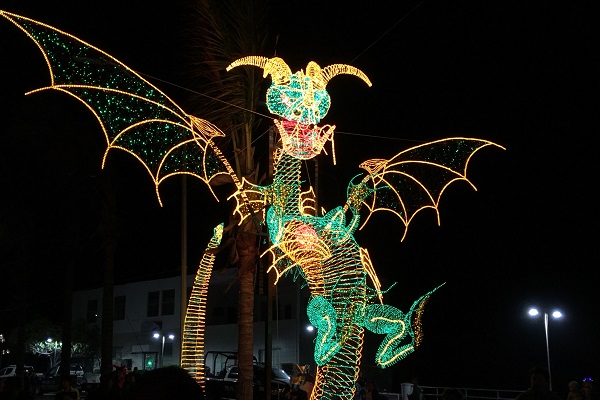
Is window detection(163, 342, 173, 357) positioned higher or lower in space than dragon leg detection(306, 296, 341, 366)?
higher

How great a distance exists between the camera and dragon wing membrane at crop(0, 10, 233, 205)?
962 cm

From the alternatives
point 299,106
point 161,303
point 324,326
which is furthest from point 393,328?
point 161,303

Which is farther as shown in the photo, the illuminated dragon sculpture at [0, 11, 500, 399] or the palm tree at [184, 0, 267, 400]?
the palm tree at [184, 0, 267, 400]

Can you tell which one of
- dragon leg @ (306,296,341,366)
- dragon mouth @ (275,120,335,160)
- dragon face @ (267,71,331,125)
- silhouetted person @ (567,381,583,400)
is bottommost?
silhouetted person @ (567,381,583,400)

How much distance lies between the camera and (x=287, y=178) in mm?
10109

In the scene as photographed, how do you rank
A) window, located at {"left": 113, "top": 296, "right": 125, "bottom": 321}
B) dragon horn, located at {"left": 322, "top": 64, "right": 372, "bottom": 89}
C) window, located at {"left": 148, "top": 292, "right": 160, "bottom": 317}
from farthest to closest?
window, located at {"left": 113, "top": 296, "right": 125, "bottom": 321} → window, located at {"left": 148, "top": 292, "right": 160, "bottom": 317} → dragon horn, located at {"left": 322, "top": 64, "right": 372, "bottom": 89}

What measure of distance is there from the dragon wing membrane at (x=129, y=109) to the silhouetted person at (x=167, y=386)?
7.98 meters

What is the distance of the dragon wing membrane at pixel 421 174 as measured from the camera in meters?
12.2

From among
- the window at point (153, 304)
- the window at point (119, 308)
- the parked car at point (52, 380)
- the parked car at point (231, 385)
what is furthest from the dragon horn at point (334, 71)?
the window at point (119, 308)

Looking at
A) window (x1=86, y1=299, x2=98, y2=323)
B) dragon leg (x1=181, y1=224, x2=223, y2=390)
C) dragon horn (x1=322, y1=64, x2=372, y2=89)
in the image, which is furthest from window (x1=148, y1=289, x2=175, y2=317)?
dragon horn (x1=322, y1=64, x2=372, y2=89)

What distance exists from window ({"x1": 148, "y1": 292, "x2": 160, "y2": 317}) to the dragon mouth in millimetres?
33478

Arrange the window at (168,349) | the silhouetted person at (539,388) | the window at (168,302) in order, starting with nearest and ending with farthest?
the silhouetted person at (539,388) < the window at (168,349) < the window at (168,302)

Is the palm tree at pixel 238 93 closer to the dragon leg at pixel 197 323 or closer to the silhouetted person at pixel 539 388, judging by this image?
the dragon leg at pixel 197 323

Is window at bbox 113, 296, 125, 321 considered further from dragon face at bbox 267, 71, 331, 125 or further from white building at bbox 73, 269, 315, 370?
dragon face at bbox 267, 71, 331, 125
